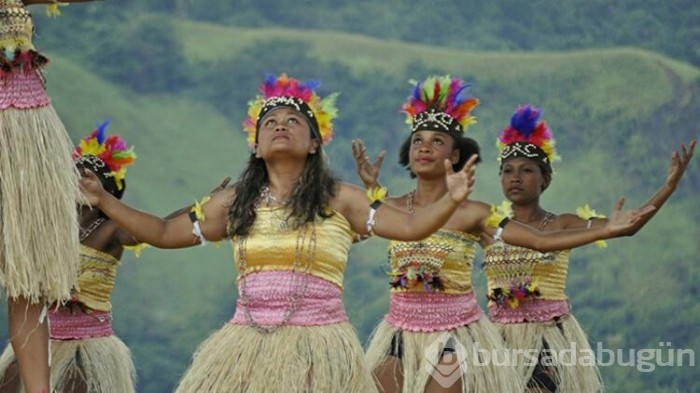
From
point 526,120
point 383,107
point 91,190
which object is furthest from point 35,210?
point 383,107

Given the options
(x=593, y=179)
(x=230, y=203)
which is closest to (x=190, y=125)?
(x=593, y=179)

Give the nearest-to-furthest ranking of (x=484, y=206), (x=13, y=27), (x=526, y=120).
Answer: (x=13, y=27) → (x=484, y=206) → (x=526, y=120)

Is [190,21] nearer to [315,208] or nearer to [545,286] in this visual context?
[545,286]

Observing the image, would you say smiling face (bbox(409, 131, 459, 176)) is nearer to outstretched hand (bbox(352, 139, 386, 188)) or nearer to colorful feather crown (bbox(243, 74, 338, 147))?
outstretched hand (bbox(352, 139, 386, 188))

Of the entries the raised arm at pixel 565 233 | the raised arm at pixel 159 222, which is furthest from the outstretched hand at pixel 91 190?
the raised arm at pixel 565 233

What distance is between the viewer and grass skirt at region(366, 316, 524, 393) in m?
6.03

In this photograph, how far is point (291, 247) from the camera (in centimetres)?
521

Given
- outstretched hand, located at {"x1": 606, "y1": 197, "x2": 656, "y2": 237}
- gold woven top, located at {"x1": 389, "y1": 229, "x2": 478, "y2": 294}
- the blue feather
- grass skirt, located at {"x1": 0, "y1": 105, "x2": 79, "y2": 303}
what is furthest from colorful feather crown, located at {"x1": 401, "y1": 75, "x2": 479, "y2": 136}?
grass skirt, located at {"x1": 0, "y1": 105, "x2": 79, "y2": 303}

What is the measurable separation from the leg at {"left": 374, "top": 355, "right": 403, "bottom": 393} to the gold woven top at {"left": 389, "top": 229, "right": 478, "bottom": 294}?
274mm

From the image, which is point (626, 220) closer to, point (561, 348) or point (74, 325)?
point (561, 348)

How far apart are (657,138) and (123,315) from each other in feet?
8.84

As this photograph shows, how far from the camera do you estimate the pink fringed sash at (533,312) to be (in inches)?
268

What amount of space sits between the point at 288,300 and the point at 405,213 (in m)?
0.45

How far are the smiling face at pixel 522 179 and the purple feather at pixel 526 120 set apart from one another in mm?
135
